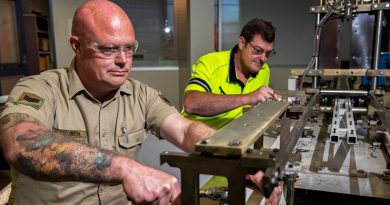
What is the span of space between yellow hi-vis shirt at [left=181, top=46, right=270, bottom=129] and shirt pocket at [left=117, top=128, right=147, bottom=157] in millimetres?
659

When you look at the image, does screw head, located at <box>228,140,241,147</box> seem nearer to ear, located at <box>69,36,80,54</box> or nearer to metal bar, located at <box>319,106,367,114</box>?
ear, located at <box>69,36,80,54</box>

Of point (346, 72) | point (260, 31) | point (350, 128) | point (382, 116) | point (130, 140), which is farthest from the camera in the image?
point (346, 72)

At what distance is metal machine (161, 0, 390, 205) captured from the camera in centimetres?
66

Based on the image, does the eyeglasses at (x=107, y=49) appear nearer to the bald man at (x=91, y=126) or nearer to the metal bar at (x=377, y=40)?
the bald man at (x=91, y=126)

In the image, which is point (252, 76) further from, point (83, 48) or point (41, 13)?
point (41, 13)

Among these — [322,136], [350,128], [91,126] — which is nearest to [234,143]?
[91,126]

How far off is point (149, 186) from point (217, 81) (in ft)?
4.73

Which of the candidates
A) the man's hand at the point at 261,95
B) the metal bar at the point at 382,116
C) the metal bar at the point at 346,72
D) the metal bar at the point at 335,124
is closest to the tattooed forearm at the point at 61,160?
the man's hand at the point at 261,95

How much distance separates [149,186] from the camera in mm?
741

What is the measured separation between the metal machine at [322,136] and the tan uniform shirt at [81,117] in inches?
19.7

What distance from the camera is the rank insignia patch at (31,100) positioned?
1.07 meters

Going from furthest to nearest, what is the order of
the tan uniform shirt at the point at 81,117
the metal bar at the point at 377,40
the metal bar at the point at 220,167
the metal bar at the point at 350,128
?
the metal bar at the point at 377,40, the metal bar at the point at 350,128, the tan uniform shirt at the point at 81,117, the metal bar at the point at 220,167

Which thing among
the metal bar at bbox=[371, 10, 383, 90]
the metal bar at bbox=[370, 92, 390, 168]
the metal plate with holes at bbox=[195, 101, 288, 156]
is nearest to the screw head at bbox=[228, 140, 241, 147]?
the metal plate with holes at bbox=[195, 101, 288, 156]

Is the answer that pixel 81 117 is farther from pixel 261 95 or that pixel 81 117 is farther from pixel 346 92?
pixel 346 92
